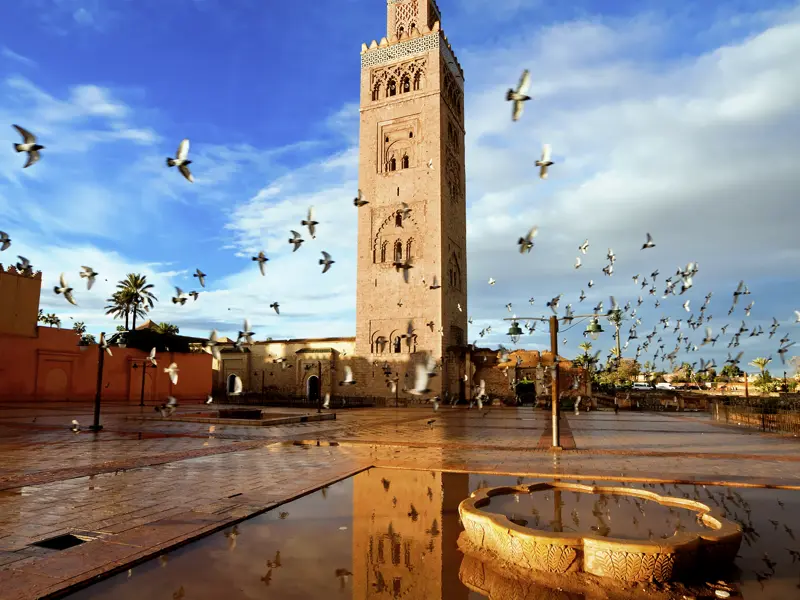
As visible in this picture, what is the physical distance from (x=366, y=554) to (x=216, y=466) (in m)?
5.45

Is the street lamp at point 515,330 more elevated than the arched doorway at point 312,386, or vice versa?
the street lamp at point 515,330

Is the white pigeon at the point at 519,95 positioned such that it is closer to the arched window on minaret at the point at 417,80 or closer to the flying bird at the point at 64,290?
the flying bird at the point at 64,290

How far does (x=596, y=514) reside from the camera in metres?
6.30

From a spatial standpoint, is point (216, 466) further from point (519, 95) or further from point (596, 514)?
point (519, 95)

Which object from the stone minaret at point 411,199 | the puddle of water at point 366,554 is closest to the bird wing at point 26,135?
the puddle of water at point 366,554

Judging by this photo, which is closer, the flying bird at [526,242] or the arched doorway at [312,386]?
the flying bird at [526,242]

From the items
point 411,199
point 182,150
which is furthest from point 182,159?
point 411,199

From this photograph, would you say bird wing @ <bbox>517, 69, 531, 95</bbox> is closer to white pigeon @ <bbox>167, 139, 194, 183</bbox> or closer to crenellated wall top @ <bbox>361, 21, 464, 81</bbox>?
white pigeon @ <bbox>167, 139, 194, 183</bbox>

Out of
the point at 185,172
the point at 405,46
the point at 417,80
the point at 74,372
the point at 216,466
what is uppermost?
the point at 405,46

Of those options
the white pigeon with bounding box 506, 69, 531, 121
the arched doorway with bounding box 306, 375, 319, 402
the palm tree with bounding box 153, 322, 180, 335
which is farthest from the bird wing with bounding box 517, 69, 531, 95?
the palm tree with bounding box 153, 322, 180, 335

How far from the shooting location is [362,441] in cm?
1376

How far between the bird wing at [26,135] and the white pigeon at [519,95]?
25.1 feet

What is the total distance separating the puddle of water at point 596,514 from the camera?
5.68 meters

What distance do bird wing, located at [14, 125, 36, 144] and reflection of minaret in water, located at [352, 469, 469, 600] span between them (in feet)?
24.7
